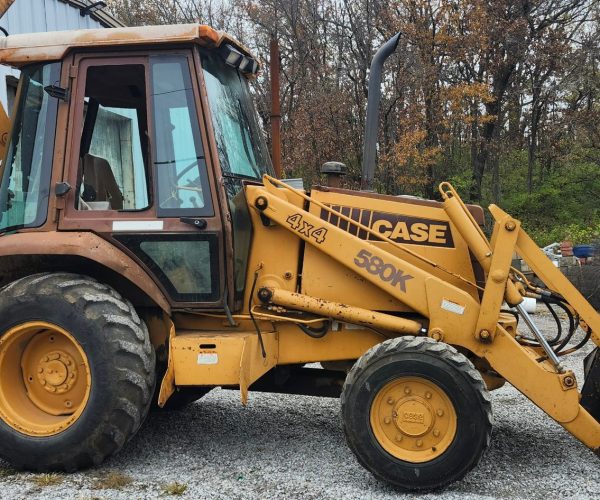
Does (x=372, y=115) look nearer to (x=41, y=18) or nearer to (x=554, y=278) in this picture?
(x=554, y=278)

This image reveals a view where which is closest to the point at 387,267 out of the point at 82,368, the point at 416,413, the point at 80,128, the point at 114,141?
the point at 416,413

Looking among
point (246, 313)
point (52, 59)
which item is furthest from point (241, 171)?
point (52, 59)

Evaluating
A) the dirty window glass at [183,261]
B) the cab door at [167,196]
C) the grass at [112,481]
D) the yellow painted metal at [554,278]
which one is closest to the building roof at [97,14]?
the cab door at [167,196]

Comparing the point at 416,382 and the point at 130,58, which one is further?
the point at 130,58

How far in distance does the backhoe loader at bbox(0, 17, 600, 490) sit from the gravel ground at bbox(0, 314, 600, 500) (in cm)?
19

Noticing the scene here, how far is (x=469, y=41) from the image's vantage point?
16.4 meters

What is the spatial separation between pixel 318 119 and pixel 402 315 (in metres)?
13.7

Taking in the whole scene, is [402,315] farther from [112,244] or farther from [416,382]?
[112,244]

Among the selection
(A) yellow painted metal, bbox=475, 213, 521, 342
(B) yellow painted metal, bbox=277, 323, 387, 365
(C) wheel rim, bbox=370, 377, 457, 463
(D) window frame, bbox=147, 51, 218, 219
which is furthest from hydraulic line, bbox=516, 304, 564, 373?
(D) window frame, bbox=147, 51, 218, 219

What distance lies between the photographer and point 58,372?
371 centimetres

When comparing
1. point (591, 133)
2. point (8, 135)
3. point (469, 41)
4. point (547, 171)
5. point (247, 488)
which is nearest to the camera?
point (247, 488)

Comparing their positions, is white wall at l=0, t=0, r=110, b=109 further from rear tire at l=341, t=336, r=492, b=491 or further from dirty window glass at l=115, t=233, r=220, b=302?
rear tire at l=341, t=336, r=492, b=491

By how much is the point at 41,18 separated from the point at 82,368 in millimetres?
→ 6011

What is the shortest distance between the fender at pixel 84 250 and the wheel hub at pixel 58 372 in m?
0.63
